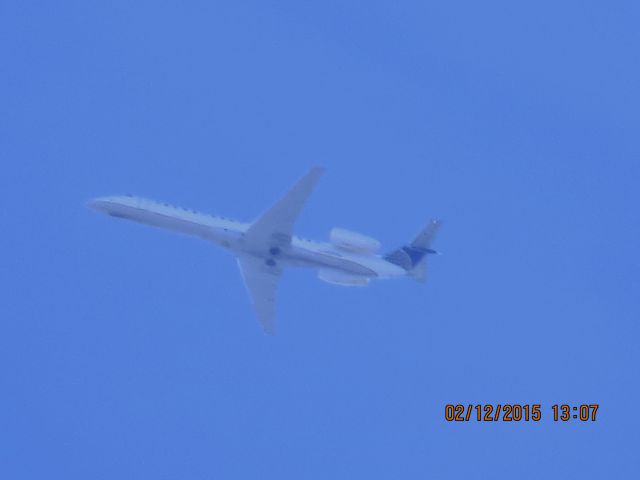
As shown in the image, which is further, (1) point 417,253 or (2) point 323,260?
(1) point 417,253

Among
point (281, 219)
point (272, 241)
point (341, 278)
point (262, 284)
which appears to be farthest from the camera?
point (262, 284)

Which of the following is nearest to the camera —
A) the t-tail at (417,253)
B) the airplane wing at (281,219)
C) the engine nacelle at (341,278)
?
the airplane wing at (281,219)

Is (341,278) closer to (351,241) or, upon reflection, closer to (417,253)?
(351,241)

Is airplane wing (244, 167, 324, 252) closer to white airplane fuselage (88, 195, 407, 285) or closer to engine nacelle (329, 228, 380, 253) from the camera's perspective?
white airplane fuselage (88, 195, 407, 285)

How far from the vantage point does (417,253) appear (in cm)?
7862

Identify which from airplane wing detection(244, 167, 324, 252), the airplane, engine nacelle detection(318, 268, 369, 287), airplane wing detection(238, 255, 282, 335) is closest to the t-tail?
the airplane

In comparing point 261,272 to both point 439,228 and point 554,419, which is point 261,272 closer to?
point 439,228

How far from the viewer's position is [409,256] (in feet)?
258

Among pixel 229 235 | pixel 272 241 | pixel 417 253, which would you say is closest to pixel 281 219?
pixel 272 241

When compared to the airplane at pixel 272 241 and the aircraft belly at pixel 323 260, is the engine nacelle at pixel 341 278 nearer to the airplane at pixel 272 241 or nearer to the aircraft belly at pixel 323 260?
the airplane at pixel 272 241

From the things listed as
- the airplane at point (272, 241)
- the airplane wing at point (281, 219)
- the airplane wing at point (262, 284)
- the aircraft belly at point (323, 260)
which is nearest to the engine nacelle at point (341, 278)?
the airplane at point (272, 241)

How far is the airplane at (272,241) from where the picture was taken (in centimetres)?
7025

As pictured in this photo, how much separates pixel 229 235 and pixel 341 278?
7658 mm

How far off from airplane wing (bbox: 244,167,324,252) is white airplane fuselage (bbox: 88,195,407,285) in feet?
1.74
